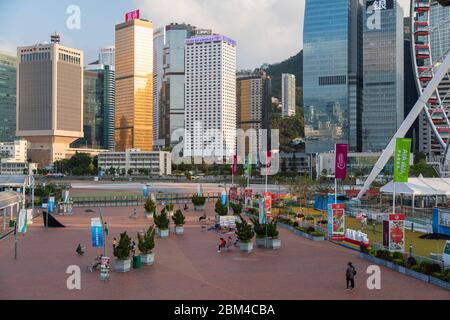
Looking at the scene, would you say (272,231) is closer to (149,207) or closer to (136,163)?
(149,207)

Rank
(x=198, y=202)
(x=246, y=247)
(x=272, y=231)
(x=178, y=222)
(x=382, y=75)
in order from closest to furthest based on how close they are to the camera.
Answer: (x=246, y=247) < (x=272, y=231) < (x=178, y=222) < (x=198, y=202) < (x=382, y=75)

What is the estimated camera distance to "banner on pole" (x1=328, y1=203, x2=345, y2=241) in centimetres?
3325

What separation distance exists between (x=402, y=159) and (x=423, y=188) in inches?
692

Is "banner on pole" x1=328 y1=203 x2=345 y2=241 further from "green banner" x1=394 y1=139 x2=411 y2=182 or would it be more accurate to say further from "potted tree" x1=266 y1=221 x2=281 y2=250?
"potted tree" x1=266 y1=221 x2=281 y2=250

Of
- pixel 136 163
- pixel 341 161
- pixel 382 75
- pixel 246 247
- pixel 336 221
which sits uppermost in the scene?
pixel 382 75

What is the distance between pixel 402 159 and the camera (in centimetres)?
3141

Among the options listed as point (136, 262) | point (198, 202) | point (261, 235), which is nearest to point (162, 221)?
point (261, 235)

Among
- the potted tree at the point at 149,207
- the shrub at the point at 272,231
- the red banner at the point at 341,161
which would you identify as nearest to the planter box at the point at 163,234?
the shrub at the point at 272,231

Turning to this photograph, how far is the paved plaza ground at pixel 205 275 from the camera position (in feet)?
63.7

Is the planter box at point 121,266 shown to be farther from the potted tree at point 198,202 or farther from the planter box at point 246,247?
the potted tree at point 198,202

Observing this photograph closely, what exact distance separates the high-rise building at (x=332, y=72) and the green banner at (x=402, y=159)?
12271cm
